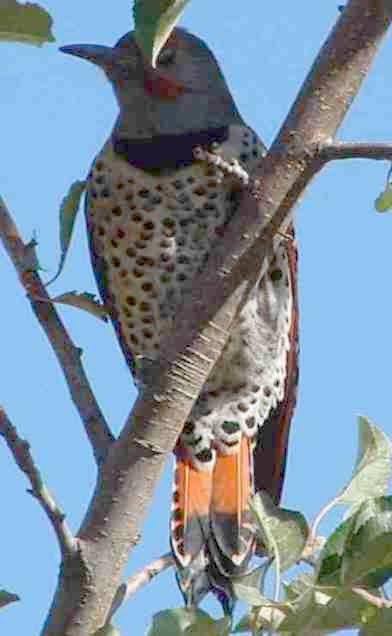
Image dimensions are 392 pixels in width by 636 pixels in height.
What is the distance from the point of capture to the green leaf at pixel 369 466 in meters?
2.38

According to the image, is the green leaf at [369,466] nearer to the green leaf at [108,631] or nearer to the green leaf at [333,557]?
the green leaf at [333,557]

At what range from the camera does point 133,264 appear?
405 centimetres

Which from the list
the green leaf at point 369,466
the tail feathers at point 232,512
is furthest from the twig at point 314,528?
the tail feathers at point 232,512

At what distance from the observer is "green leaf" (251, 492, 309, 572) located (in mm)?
2176

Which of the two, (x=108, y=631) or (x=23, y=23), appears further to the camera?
(x=23, y=23)

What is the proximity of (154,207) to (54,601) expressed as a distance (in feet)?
6.02

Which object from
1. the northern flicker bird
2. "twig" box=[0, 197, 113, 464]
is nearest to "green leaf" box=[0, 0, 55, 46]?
"twig" box=[0, 197, 113, 464]

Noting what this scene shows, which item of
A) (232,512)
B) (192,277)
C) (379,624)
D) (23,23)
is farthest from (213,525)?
(379,624)

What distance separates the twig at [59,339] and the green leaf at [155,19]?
1.85ft

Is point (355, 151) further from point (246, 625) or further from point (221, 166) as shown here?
point (246, 625)

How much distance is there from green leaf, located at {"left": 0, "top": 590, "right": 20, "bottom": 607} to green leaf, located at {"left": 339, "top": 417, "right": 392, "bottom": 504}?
1.72ft

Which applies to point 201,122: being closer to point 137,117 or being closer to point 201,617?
point 137,117

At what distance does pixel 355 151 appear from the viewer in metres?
2.32

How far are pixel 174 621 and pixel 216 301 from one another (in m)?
0.65
